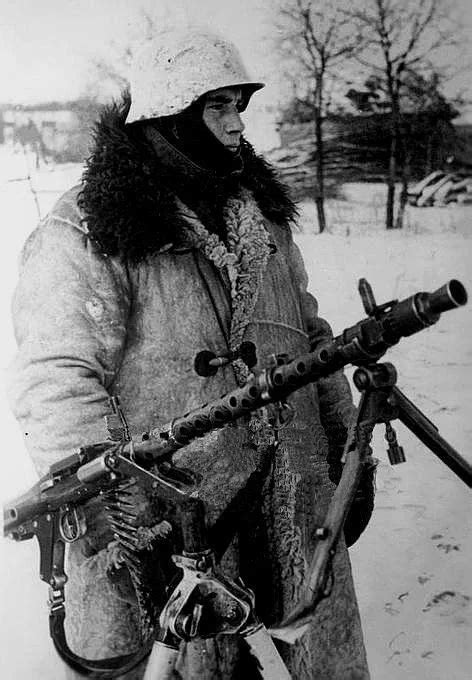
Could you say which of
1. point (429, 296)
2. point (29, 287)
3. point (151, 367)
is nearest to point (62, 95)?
point (29, 287)

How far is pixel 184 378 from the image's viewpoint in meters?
1.29

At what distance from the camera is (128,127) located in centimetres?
129

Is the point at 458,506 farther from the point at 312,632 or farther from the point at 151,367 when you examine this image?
the point at 151,367

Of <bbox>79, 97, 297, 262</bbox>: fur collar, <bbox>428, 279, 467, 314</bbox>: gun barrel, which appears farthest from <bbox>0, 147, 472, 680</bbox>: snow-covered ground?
<bbox>428, 279, 467, 314</bbox>: gun barrel

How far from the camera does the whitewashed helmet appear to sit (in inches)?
48.8

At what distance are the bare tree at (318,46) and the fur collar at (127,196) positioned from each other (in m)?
0.29

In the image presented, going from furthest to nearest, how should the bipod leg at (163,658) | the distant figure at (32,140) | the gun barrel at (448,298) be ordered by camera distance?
the distant figure at (32,140) < the bipod leg at (163,658) < the gun barrel at (448,298)

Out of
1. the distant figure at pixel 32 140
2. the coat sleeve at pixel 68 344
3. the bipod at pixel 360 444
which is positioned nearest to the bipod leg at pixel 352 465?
the bipod at pixel 360 444

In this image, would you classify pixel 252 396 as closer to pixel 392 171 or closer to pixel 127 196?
pixel 127 196

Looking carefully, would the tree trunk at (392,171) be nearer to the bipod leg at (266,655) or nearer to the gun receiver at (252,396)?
the gun receiver at (252,396)

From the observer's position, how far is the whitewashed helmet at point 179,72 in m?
1.24

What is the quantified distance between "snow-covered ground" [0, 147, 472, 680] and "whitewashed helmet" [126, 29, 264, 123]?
0.63ft

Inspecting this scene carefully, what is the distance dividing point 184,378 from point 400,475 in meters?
0.41

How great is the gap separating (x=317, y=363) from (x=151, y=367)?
30cm
